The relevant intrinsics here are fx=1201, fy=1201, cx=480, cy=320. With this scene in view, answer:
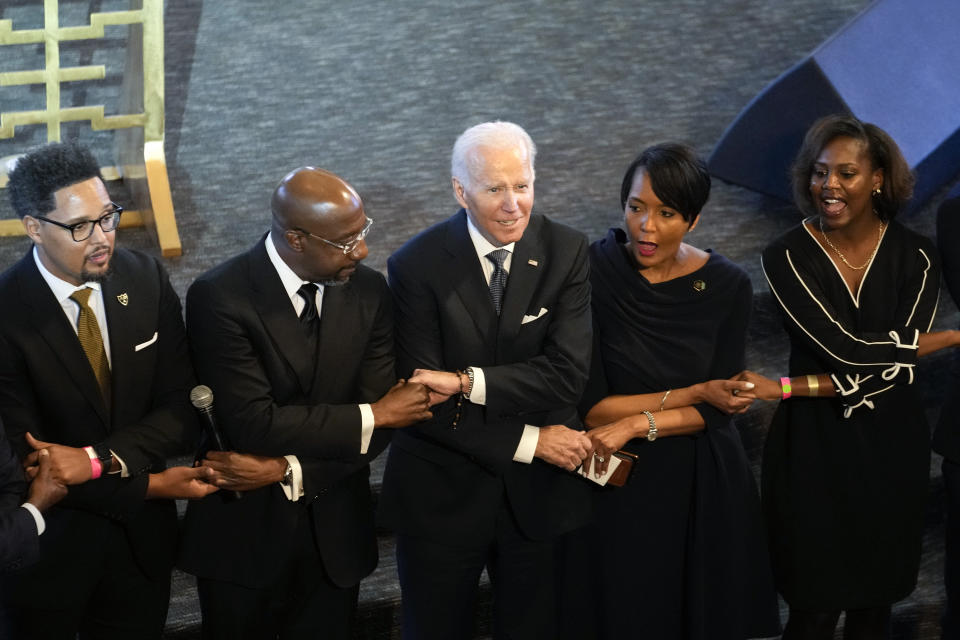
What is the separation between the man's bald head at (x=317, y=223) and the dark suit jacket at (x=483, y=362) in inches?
12.3

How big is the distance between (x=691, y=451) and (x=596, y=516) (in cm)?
34

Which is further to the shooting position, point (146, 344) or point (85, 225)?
Answer: point (146, 344)

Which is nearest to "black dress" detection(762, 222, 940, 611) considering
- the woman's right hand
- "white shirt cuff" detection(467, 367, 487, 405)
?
the woman's right hand

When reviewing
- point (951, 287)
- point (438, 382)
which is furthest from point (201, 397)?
point (951, 287)

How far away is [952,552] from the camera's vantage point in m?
3.95

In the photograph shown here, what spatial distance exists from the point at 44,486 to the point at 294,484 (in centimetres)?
62

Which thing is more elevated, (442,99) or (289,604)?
(442,99)

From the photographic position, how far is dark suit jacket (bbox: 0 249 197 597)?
2.97m

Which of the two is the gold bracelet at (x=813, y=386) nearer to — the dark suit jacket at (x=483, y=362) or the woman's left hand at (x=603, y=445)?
the woman's left hand at (x=603, y=445)

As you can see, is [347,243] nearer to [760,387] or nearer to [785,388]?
[760,387]

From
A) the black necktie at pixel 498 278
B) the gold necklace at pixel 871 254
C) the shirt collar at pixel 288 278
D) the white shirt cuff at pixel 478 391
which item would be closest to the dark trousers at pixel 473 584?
the white shirt cuff at pixel 478 391

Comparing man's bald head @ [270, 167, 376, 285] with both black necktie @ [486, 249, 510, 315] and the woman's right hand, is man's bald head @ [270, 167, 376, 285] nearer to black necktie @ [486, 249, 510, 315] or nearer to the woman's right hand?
black necktie @ [486, 249, 510, 315]

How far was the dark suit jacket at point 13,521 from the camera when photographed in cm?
278

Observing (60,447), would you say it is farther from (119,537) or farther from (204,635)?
(204,635)
